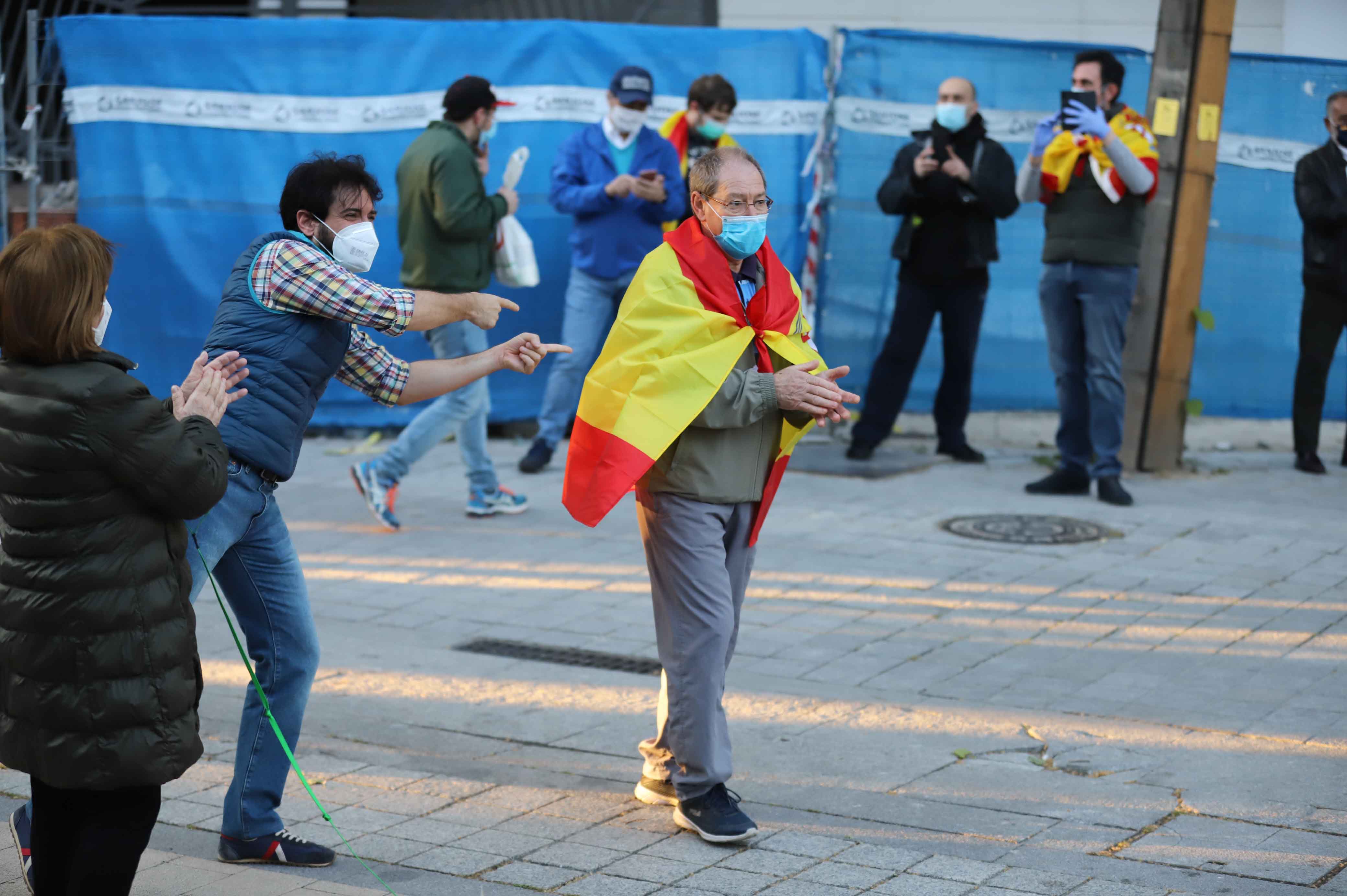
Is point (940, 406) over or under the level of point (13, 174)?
under

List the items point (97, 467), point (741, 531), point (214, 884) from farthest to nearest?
1. point (741, 531)
2. point (214, 884)
3. point (97, 467)

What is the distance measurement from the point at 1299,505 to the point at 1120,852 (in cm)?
541

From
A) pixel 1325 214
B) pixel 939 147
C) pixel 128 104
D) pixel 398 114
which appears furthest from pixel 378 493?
pixel 1325 214

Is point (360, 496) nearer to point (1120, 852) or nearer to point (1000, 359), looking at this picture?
point (1000, 359)

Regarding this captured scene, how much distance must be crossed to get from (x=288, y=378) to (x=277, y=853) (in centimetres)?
126

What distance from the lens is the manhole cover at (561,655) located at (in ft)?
20.8

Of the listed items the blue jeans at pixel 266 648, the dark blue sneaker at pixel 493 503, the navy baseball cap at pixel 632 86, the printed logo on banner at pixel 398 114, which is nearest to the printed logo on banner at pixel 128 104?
the printed logo on banner at pixel 398 114

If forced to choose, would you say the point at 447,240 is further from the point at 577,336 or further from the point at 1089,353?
the point at 1089,353

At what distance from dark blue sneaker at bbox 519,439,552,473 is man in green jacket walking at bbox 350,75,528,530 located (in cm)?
118

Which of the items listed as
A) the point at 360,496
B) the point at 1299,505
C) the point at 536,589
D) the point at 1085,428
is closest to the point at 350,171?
the point at 536,589

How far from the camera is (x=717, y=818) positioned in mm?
4480

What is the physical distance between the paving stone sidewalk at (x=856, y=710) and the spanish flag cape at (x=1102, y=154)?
5.77ft

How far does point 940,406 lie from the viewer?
420 inches

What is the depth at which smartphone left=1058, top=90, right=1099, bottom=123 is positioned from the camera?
8.84 meters
